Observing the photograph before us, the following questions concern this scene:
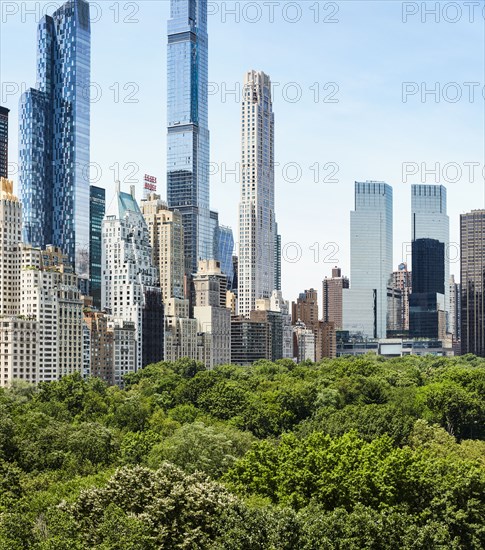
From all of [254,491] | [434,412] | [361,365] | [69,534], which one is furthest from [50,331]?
[69,534]

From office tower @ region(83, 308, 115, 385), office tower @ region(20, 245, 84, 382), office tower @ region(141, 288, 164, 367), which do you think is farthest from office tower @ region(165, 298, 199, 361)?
office tower @ region(20, 245, 84, 382)

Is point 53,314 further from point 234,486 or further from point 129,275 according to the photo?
point 234,486

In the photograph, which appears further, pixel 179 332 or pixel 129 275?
pixel 179 332

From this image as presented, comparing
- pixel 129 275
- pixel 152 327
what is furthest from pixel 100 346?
pixel 129 275

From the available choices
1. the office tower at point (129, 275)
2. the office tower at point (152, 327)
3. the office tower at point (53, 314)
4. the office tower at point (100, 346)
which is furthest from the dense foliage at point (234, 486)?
the office tower at point (129, 275)

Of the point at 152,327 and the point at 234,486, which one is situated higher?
the point at 152,327

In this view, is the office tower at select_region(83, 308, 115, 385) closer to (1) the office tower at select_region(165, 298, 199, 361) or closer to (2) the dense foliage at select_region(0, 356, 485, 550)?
(1) the office tower at select_region(165, 298, 199, 361)

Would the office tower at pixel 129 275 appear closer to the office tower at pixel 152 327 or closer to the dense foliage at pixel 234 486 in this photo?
the office tower at pixel 152 327
